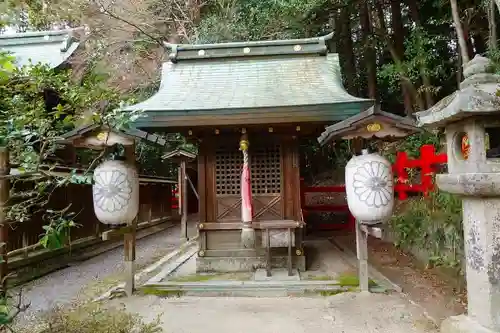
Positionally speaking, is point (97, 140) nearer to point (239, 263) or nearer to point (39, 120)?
point (39, 120)

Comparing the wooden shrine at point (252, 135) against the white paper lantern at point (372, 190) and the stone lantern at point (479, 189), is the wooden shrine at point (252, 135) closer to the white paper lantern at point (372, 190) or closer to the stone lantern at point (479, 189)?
the white paper lantern at point (372, 190)

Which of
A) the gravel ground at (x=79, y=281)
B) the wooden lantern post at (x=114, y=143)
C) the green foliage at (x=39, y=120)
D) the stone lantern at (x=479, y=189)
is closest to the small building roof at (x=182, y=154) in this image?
the gravel ground at (x=79, y=281)

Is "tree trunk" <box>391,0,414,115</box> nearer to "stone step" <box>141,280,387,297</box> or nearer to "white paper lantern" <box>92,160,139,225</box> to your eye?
"stone step" <box>141,280,387,297</box>

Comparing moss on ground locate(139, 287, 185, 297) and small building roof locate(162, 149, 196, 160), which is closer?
moss on ground locate(139, 287, 185, 297)

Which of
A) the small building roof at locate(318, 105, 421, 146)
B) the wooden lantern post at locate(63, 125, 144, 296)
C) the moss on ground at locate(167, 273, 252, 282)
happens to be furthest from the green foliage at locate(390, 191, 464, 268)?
the wooden lantern post at locate(63, 125, 144, 296)

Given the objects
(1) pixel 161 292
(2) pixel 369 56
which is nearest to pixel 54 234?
(1) pixel 161 292

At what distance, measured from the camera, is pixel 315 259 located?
8.20 meters

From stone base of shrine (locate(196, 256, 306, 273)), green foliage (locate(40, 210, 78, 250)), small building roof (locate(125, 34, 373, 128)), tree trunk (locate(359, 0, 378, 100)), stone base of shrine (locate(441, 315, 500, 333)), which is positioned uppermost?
tree trunk (locate(359, 0, 378, 100))

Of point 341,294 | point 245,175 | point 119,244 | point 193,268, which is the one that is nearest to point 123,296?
point 193,268

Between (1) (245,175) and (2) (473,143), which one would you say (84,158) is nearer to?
(1) (245,175)

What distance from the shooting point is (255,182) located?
24.6 feet

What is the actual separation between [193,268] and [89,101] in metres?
5.24

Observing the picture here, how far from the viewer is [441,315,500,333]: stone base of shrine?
3288 mm

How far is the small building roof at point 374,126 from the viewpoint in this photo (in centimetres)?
530
